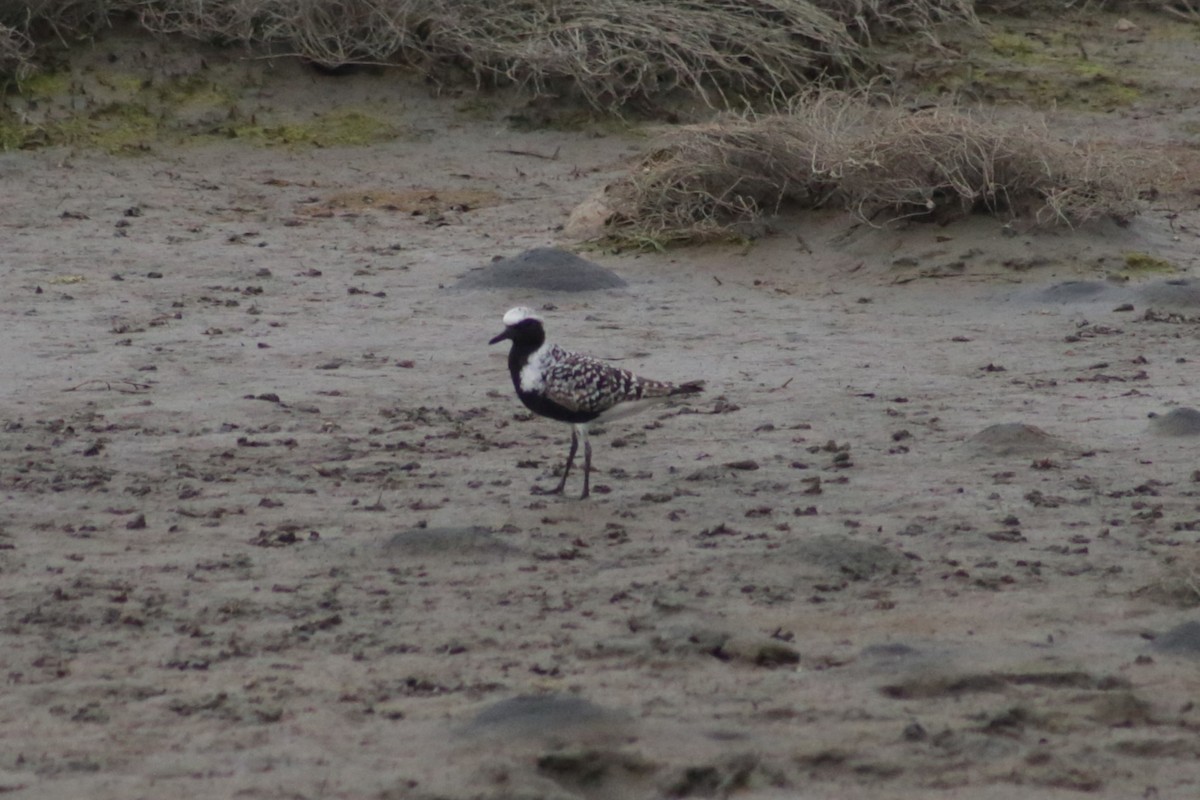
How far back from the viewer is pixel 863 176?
10023 millimetres

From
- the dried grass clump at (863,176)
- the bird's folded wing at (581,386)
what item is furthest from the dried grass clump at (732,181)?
the bird's folded wing at (581,386)

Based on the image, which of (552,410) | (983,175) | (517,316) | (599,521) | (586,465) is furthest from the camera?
(983,175)

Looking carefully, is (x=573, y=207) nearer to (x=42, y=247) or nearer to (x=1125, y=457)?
(x=42, y=247)

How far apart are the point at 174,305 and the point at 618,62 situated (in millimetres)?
4783

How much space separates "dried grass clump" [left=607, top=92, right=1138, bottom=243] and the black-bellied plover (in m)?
3.65

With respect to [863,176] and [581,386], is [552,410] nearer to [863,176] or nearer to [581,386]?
[581,386]

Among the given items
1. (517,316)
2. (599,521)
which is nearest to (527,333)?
(517,316)

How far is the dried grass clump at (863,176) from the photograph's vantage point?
989 cm

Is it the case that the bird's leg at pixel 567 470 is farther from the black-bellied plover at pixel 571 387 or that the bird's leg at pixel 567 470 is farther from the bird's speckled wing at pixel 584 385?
the bird's speckled wing at pixel 584 385

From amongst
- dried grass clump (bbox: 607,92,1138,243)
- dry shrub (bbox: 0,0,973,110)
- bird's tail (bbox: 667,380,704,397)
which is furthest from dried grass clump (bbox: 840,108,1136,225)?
bird's tail (bbox: 667,380,704,397)

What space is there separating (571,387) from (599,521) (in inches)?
22.3

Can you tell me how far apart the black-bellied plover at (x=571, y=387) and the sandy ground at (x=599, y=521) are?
10.4 inches

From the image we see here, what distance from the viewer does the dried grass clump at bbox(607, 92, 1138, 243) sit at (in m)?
9.89

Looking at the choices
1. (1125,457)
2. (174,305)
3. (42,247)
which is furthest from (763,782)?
(42,247)
